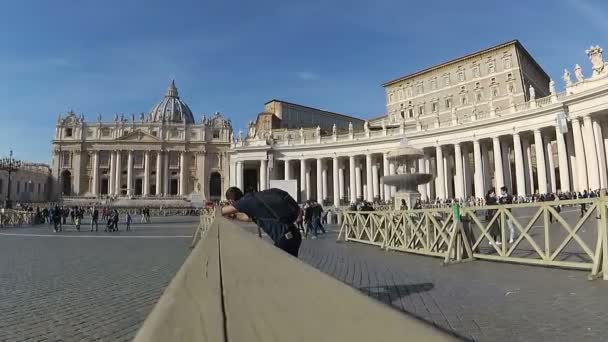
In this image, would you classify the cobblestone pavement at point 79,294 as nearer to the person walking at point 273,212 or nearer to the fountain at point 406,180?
the person walking at point 273,212

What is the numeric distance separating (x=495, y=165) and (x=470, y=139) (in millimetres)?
3595

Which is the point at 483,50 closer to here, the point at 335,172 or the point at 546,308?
the point at 335,172

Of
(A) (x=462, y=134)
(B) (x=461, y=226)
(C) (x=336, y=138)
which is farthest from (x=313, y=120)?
(B) (x=461, y=226)

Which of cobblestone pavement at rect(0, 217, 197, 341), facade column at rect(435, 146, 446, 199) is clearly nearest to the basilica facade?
facade column at rect(435, 146, 446, 199)

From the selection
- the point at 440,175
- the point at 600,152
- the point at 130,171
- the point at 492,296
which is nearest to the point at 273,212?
the point at 492,296

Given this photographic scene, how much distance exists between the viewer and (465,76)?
181 feet

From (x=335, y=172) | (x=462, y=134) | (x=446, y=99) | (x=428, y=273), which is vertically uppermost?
(x=446, y=99)

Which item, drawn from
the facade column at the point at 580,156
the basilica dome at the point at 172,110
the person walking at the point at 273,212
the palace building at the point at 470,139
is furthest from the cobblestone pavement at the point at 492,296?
the basilica dome at the point at 172,110

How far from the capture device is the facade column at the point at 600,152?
96.4ft

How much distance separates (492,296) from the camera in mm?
5531

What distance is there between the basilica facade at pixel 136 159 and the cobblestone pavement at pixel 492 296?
236 ft

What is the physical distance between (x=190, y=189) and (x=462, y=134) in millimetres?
57092

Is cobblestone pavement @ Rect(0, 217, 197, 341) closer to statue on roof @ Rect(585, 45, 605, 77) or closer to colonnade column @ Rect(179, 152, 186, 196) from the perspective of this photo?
statue on roof @ Rect(585, 45, 605, 77)

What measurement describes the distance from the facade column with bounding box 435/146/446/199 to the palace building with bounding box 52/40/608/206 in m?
0.11
